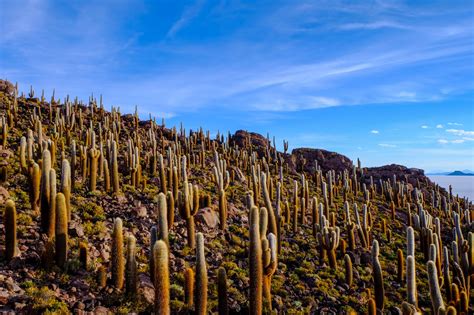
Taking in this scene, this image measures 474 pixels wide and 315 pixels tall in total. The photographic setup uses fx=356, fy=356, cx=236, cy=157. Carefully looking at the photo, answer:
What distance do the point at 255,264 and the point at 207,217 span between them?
22.1 feet

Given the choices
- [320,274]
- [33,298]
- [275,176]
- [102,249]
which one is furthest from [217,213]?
[275,176]

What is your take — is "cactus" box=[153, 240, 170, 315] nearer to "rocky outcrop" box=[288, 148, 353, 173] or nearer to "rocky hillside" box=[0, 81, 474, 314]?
"rocky hillside" box=[0, 81, 474, 314]

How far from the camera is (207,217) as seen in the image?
51.2 ft

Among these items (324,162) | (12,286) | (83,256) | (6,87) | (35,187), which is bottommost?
(12,286)

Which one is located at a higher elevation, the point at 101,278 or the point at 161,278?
the point at 161,278

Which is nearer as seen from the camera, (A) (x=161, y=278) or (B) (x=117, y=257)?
(A) (x=161, y=278)

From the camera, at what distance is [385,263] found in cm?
1727

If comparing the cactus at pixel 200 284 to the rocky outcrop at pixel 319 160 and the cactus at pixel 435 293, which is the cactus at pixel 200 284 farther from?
the rocky outcrop at pixel 319 160

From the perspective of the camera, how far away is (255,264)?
909 centimetres

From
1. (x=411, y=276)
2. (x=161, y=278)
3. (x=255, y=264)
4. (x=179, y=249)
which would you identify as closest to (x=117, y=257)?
(x=161, y=278)

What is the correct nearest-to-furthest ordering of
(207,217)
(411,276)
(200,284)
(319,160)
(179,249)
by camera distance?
(200,284) → (411,276) → (179,249) → (207,217) → (319,160)

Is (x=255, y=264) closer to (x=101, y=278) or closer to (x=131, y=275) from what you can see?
(x=131, y=275)

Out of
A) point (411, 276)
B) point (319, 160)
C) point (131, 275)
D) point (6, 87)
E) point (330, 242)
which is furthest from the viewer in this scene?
point (319, 160)

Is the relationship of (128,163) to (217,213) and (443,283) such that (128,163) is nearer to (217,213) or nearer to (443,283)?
(217,213)
